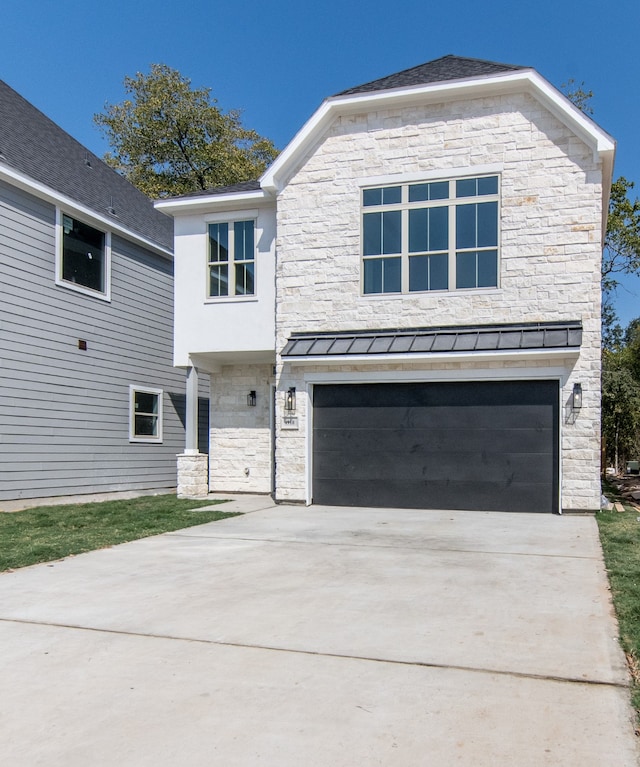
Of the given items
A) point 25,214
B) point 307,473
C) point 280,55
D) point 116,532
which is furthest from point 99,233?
point 280,55

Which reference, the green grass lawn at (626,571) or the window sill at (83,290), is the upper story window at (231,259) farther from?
the green grass lawn at (626,571)

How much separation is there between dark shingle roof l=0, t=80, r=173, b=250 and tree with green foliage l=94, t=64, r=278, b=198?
487 inches

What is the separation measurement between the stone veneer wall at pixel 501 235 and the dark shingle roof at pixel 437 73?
435 mm

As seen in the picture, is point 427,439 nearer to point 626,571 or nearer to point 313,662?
point 626,571

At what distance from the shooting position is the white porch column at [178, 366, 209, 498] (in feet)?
43.9

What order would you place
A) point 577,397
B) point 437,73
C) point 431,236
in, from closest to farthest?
1. point 577,397
2. point 431,236
3. point 437,73

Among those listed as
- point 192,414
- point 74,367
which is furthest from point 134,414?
point 192,414

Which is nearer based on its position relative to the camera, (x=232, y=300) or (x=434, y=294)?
(x=434, y=294)

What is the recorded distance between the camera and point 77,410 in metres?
14.1

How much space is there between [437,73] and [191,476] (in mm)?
8889

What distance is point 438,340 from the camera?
11117 mm

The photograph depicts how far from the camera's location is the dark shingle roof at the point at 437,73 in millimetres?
11398

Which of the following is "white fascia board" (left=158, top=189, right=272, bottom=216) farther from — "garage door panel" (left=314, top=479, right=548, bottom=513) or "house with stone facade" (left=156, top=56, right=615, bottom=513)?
"garage door panel" (left=314, top=479, right=548, bottom=513)

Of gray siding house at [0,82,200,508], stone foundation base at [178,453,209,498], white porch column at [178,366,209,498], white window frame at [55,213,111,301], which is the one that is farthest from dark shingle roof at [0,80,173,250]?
stone foundation base at [178,453,209,498]
